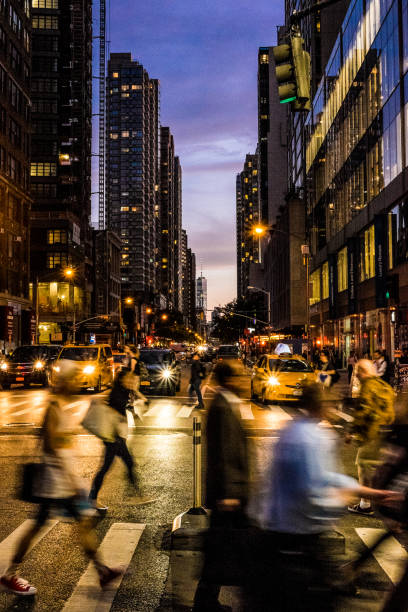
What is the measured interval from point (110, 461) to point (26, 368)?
79.2ft

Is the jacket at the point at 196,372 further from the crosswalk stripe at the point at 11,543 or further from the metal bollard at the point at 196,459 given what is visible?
the metal bollard at the point at 196,459

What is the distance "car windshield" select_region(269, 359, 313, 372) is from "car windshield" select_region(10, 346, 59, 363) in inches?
547

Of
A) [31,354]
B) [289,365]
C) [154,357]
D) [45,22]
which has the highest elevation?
[45,22]

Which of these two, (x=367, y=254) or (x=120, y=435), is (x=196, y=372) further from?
(x=367, y=254)

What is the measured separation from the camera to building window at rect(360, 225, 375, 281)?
3812 centimetres

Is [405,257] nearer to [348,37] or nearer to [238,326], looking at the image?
[348,37]

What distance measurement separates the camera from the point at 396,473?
18.0 ft

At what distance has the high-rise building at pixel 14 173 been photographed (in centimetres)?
5822

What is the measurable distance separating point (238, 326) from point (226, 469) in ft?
401

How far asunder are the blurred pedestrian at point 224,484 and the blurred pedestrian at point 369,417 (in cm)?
175

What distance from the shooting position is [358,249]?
4250 cm

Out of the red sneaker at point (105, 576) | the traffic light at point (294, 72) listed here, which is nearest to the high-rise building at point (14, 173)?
the traffic light at point (294, 72)

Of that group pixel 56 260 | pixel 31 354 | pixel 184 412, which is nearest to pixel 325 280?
pixel 31 354

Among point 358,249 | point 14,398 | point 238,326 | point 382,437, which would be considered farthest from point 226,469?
point 238,326
